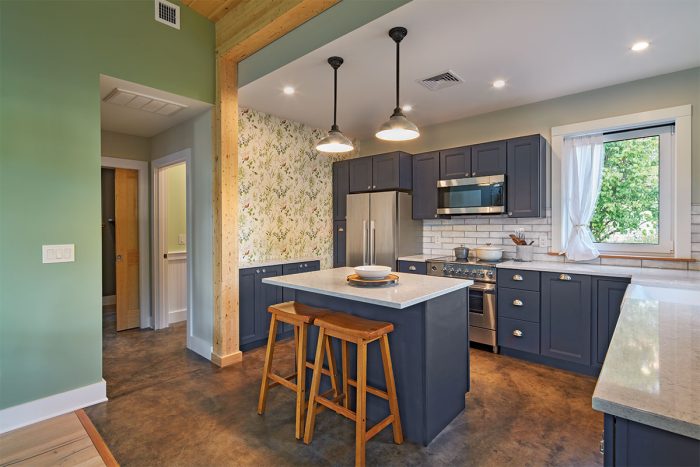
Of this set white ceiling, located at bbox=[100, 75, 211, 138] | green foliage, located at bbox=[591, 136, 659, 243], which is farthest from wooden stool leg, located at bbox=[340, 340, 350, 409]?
green foliage, located at bbox=[591, 136, 659, 243]

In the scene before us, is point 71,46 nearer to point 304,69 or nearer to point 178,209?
point 304,69

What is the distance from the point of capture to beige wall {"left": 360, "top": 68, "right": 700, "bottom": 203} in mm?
3107

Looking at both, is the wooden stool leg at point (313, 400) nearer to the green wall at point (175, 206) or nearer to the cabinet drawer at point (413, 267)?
the cabinet drawer at point (413, 267)

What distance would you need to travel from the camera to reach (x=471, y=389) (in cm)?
285

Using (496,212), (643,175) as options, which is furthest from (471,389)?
(643,175)

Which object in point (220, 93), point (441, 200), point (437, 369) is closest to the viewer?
point (437, 369)

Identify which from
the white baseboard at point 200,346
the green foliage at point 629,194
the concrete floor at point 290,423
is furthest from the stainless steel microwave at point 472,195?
the white baseboard at point 200,346

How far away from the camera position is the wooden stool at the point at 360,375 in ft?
6.28

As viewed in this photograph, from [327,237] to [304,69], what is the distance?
259cm

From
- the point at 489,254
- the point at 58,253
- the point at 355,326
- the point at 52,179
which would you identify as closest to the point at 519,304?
the point at 489,254

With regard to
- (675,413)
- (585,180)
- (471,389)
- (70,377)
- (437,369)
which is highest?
(585,180)

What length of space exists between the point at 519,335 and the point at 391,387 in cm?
200

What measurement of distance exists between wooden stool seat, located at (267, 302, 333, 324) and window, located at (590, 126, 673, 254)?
308cm

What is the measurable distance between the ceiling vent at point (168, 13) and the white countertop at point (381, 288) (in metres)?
2.50
